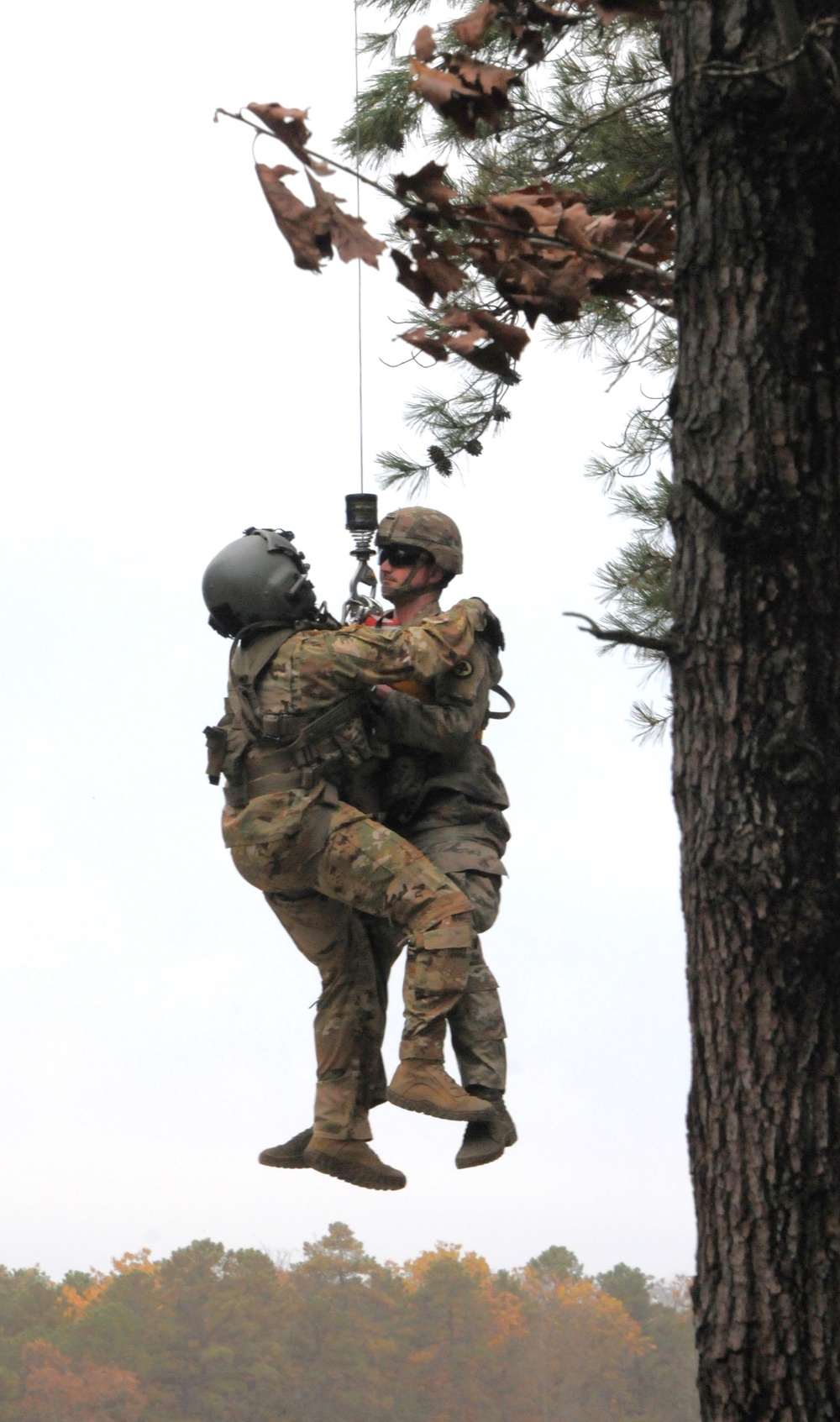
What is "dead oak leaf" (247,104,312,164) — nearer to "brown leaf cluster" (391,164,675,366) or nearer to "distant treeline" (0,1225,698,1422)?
"brown leaf cluster" (391,164,675,366)

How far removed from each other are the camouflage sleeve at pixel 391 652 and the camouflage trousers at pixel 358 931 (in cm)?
46

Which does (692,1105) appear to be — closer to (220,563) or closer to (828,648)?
(828,648)

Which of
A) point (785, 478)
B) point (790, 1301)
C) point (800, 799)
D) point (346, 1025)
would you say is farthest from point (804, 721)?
point (346, 1025)

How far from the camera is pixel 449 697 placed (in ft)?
23.3

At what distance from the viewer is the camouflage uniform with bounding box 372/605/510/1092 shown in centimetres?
710

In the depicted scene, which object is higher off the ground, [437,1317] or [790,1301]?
[437,1317]

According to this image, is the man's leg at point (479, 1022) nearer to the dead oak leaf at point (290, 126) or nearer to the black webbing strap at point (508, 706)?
the black webbing strap at point (508, 706)

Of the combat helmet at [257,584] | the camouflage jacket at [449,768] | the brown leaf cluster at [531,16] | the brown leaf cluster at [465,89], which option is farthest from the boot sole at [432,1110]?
the brown leaf cluster at [531,16]

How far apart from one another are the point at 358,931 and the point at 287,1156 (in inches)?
30.7

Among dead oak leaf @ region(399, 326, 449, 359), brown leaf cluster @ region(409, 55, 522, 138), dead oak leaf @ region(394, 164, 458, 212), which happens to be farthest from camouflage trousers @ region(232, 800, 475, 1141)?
brown leaf cluster @ region(409, 55, 522, 138)

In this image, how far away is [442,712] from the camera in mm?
7121

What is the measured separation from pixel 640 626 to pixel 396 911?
3.20m

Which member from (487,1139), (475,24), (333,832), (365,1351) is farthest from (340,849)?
(365,1351)

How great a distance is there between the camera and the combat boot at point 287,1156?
7.30 meters
